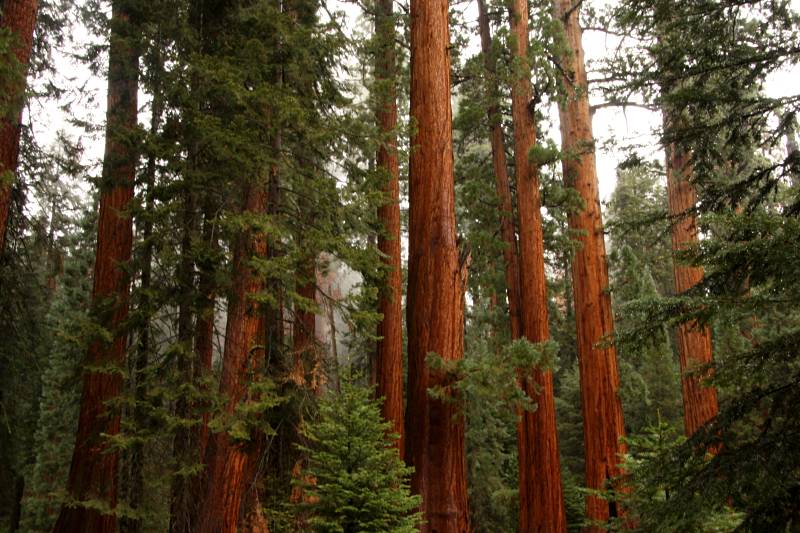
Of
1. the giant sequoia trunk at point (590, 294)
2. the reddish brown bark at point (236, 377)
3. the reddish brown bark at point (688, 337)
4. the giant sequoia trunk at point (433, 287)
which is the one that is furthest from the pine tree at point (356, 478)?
the reddish brown bark at point (688, 337)

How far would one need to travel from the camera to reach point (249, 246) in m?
6.95

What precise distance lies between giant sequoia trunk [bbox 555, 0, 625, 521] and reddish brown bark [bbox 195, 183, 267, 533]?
5.13m

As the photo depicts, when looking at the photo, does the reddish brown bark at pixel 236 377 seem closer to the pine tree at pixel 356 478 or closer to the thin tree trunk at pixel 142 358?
the thin tree trunk at pixel 142 358

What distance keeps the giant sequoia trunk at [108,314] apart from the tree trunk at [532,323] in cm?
600

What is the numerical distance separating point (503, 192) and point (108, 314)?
7008 millimetres

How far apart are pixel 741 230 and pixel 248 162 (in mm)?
4790

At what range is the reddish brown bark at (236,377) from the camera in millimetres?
6500

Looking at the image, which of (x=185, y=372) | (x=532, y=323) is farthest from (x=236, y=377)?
(x=532, y=323)

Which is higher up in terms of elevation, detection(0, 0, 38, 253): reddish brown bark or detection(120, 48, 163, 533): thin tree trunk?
detection(0, 0, 38, 253): reddish brown bark

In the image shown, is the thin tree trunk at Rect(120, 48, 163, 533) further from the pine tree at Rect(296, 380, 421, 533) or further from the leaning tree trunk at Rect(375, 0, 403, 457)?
the pine tree at Rect(296, 380, 421, 533)

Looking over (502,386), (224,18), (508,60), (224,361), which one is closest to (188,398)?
(224,361)

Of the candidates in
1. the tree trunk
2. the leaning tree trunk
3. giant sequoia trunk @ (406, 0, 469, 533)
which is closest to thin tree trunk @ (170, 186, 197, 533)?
the leaning tree trunk

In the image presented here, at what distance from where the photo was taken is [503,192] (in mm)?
11195

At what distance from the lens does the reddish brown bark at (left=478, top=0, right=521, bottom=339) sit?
1080cm
